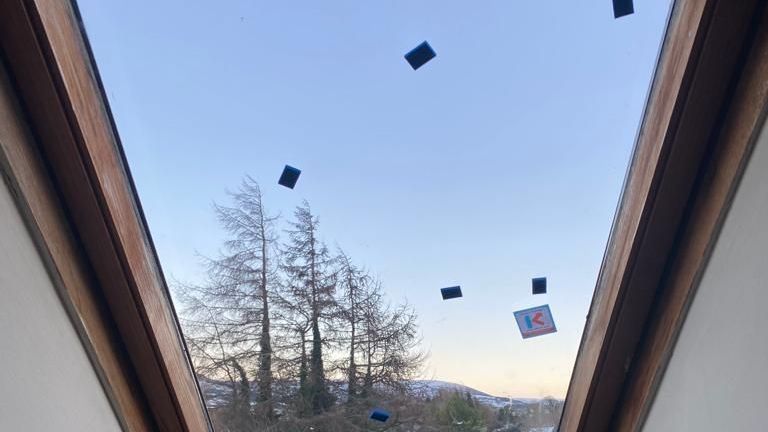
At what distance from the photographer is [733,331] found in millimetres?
871

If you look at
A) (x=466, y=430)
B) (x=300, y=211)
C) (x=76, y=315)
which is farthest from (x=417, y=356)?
(x=76, y=315)

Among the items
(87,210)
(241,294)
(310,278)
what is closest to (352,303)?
(310,278)

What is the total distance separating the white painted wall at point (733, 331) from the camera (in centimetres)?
81

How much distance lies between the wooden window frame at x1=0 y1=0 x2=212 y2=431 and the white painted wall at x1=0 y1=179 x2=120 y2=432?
24 mm

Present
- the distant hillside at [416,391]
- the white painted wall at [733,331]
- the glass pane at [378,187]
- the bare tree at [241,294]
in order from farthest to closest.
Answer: the distant hillside at [416,391] → the bare tree at [241,294] → the glass pane at [378,187] → the white painted wall at [733,331]

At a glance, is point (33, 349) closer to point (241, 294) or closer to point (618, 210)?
point (241, 294)

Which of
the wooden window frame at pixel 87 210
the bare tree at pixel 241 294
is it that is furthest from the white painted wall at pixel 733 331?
the wooden window frame at pixel 87 210

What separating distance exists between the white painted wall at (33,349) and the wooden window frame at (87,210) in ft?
0.08

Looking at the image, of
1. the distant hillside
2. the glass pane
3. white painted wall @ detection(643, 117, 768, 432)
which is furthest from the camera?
the distant hillside

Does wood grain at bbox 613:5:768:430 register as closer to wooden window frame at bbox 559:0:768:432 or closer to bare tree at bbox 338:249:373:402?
wooden window frame at bbox 559:0:768:432

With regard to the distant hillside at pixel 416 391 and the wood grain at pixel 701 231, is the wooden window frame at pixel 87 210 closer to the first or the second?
the distant hillside at pixel 416 391

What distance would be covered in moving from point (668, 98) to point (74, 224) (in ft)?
3.52

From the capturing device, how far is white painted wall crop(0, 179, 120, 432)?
34.4 inches

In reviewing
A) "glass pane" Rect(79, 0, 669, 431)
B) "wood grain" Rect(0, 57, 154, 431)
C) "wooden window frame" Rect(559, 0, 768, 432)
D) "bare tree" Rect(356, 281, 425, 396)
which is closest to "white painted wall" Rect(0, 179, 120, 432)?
"wood grain" Rect(0, 57, 154, 431)
